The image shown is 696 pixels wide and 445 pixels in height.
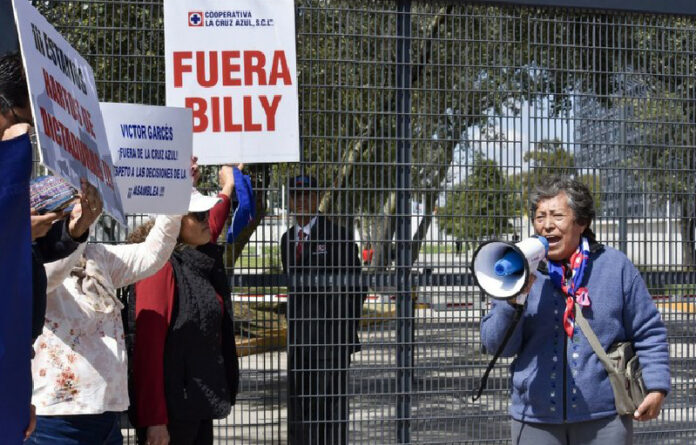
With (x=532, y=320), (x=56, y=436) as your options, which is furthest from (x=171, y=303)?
(x=532, y=320)

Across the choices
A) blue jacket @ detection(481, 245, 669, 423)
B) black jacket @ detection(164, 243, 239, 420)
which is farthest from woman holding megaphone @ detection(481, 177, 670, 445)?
black jacket @ detection(164, 243, 239, 420)

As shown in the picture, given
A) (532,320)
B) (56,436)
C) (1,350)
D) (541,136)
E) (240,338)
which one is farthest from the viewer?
(541,136)

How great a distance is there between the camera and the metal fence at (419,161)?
5.82 metres

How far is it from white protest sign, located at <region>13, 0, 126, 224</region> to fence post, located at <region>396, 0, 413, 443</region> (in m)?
2.72

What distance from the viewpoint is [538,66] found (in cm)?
625

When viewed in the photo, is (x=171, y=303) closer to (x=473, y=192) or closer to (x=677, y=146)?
(x=473, y=192)

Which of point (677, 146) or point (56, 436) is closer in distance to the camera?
point (56, 436)

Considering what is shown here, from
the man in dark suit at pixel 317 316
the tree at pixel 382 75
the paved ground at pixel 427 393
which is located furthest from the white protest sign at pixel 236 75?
the paved ground at pixel 427 393

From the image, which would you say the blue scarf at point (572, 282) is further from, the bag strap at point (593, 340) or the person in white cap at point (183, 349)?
the person in white cap at point (183, 349)

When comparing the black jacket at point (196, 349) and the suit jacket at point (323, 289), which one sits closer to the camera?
the black jacket at point (196, 349)

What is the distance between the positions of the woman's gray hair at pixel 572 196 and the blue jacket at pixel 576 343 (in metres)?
0.22

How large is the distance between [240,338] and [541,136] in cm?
227

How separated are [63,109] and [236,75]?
283 centimetres

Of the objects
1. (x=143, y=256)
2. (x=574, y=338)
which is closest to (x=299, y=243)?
(x=143, y=256)
